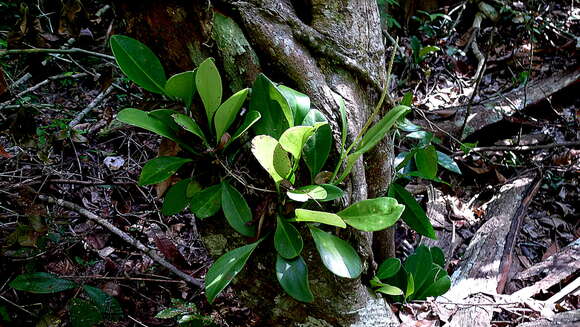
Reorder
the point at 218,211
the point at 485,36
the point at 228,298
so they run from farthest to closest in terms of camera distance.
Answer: the point at 485,36 → the point at 228,298 → the point at 218,211

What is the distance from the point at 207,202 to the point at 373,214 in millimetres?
351

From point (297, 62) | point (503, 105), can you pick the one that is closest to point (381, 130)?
point (297, 62)

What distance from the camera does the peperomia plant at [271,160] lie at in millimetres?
899

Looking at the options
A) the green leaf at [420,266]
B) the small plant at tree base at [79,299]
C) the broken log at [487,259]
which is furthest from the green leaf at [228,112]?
the broken log at [487,259]

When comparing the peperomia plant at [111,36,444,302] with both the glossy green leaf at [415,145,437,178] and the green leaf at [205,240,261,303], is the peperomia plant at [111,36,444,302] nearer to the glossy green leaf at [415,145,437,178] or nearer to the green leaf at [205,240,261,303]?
the green leaf at [205,240,261,303]

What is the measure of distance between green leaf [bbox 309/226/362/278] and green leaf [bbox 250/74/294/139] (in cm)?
23

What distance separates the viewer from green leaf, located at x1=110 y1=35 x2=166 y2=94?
0.93 m

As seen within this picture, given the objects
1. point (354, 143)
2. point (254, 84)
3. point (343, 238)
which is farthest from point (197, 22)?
point (343, 238)

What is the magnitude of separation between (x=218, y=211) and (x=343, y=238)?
0.30 meters

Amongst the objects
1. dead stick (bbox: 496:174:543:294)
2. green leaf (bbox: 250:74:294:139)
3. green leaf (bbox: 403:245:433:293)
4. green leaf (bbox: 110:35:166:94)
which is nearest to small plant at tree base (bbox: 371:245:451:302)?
green leaf (bbox: 403:245:433:293)

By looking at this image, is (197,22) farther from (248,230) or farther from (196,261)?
(196,261)

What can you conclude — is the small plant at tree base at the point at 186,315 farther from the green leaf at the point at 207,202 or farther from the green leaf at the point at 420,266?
the green leaf at the point at 420,266

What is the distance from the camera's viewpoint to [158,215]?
1.76 metres

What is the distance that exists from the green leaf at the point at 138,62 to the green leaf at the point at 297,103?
0.87 feet
